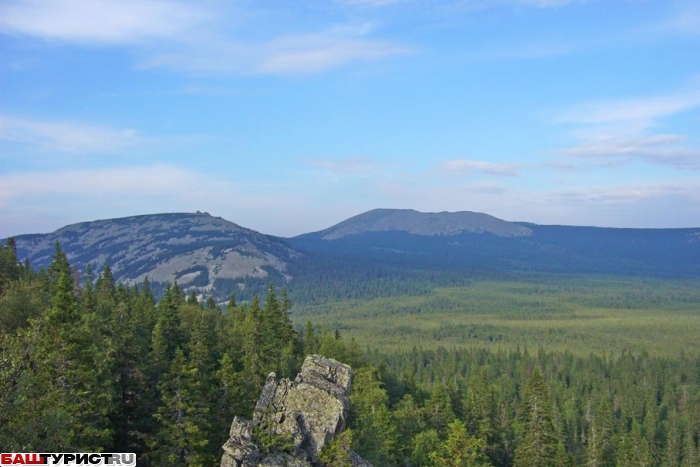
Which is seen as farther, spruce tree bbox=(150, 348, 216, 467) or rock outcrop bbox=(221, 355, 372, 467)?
spruce tree bbox=(150, 348, 216, 467)

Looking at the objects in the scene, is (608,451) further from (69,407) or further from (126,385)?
(69,407)

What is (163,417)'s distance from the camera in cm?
4003

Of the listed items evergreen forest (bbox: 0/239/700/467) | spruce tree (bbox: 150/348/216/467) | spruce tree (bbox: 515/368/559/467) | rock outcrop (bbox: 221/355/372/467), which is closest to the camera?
evergreen forest (bbox: 0/239/700/467)

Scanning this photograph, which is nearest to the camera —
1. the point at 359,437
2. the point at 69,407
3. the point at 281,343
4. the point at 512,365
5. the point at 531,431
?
the point at 69,407

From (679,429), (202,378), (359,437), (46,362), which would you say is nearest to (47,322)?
(46,362)

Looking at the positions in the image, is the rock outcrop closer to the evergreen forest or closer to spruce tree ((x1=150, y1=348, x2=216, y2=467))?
the evergreen forest

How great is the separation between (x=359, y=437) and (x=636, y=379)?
13032 centimetres

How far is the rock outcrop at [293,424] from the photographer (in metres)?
35.0

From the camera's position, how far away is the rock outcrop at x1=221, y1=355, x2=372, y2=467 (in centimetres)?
3500

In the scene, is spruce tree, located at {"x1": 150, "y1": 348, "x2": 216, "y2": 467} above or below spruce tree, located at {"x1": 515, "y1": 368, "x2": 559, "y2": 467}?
above

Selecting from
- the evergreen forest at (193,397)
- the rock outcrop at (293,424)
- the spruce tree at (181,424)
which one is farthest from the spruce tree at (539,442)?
the spruce tree at (181,424)

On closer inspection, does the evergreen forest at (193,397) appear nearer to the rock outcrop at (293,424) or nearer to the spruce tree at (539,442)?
the spruce tree at (539,442)

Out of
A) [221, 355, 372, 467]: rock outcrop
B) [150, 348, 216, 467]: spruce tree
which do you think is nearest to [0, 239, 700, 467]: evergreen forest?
[150, 348, 216, 467]: spruce tree

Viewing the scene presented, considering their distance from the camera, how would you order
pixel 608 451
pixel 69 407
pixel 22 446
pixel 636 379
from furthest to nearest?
pixel 636 379
pixel 608 451
pixel 69 407
pixel 22 446
